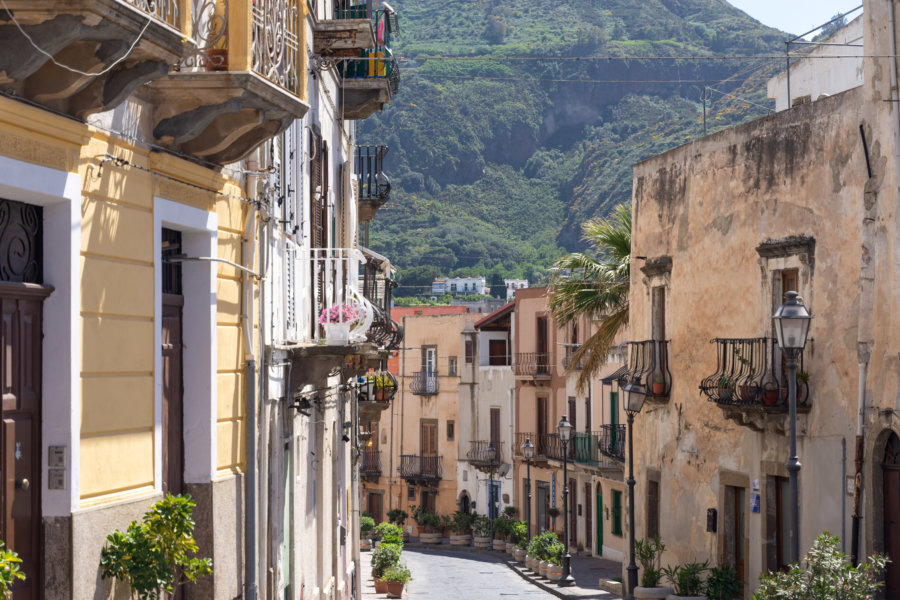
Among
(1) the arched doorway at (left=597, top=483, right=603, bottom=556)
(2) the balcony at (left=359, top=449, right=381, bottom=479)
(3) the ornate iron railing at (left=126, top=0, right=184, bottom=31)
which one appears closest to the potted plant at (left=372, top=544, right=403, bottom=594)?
(1) the arched doorway at (left=597, top=483, right=603, bottom=556)

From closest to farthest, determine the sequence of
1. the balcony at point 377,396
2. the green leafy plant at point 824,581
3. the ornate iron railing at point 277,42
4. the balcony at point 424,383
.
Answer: the ornate iron railing at point 277,42 < the green leafy plant at point 824,581 < the balcony at point 377,396 < the balcony at point 424,383

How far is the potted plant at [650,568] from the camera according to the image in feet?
71.1

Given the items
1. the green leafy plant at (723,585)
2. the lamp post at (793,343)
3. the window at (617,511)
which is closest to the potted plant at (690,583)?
the green leafy plant at (723,585)

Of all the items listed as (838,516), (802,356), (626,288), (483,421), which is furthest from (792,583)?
(483,421)

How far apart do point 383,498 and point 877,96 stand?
4794cm

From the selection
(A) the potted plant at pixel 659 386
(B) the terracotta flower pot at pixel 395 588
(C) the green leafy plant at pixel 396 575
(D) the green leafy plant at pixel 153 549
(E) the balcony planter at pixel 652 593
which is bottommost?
(B) the terracotta flower pot at pixel 395 588

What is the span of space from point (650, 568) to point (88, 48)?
1819cm

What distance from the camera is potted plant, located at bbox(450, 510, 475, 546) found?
52750mm

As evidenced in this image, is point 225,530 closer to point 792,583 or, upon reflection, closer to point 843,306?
point 792,583

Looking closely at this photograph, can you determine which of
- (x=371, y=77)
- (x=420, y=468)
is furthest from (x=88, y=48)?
(x=420, y=468)

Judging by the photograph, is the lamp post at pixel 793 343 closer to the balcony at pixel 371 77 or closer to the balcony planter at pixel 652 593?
the balcony at pixel 371 77

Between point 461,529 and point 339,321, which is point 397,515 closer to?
point 461,529

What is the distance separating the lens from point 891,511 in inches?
632

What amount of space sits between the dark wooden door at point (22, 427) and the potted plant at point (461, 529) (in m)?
46.2
